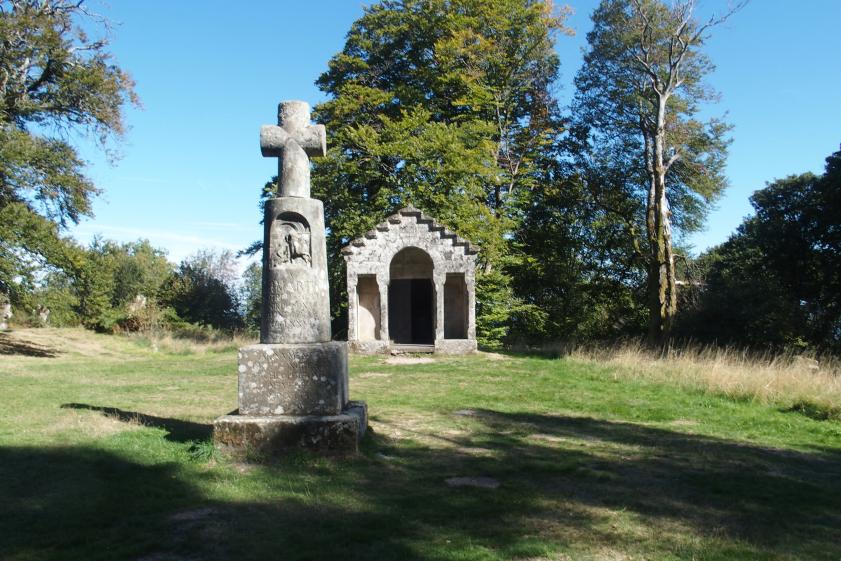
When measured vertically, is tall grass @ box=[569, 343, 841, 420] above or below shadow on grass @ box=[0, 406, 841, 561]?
above

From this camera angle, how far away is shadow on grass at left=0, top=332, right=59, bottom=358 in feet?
61.2

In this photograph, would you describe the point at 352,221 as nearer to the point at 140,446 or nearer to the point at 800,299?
the point at 800,299

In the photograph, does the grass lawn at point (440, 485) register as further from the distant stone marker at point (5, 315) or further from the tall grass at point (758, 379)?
the distant stone marker at point (5, 315)

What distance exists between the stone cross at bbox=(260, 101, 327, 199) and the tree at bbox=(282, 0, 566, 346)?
16759 mm

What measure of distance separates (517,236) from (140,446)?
23536mm

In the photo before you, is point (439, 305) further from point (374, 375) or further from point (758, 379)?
point (758, 379)

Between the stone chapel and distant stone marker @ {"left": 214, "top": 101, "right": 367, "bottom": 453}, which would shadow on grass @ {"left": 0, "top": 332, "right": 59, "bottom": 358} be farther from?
distant stone marker @ {"left": 214, "top": 101, "right": 367, "bottom": 453}

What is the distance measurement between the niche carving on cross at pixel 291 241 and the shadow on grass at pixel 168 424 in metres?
2.11

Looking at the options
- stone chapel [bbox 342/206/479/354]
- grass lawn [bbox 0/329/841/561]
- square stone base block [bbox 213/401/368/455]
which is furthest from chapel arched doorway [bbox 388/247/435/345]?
square stone base block [bbox 213/401/368/455]

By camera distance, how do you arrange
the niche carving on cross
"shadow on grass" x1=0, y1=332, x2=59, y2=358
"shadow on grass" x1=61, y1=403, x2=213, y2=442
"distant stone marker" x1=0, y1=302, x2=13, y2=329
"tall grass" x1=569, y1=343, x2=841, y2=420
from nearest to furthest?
the niche carving on cross < "shadow on grass" x1=61, y1=403, x2=213, y2=442 < "tall grass" x1=569, y1=343, x2=841, y2=420 < "shadow on grass" x1=0, y1=332, x2=59, y2=358 < "distant stone marker" x1=0, y1=302, x2=13, y2=329

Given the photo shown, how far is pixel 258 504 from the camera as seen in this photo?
4863 mm

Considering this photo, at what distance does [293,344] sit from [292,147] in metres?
2.07

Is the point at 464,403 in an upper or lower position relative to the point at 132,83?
lower

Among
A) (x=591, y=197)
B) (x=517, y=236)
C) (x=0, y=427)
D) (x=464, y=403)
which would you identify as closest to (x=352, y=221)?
(x=517, y=236)
